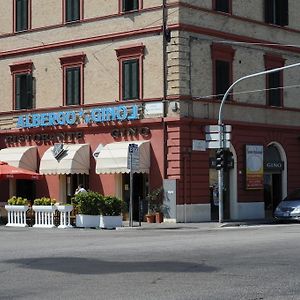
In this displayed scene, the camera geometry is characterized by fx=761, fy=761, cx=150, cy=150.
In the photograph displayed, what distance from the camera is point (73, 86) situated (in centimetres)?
3803

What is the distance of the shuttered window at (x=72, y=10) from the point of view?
3800 centimetres

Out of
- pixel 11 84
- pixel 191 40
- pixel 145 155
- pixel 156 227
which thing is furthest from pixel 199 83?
pixel 11 84

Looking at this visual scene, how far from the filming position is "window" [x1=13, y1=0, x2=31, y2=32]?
40156mm

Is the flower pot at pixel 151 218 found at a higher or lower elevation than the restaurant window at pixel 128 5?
lower

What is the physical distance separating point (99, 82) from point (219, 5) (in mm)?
6829

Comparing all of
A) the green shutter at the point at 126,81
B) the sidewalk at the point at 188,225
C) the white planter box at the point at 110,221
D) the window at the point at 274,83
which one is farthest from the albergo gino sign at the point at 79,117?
the window at the point at 274,83

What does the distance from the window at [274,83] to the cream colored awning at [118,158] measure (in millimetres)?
7745

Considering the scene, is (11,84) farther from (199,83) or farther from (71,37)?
(199,83)

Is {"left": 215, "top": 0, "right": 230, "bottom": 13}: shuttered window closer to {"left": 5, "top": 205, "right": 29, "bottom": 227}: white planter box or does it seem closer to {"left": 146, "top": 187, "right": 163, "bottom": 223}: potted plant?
{"left": 146, "top": 187, "right": 163, "bottom": 223}: potted plant

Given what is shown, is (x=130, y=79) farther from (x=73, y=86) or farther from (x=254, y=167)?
(x=254, y=167)

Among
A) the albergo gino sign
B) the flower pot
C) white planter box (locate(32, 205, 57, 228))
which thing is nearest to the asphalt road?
white planter box (locate(32, 205, 57, 228))

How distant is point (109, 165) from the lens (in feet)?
116

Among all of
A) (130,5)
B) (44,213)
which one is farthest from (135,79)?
(44,213)

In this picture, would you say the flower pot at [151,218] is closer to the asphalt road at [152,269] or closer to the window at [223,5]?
the window at [223,5]
